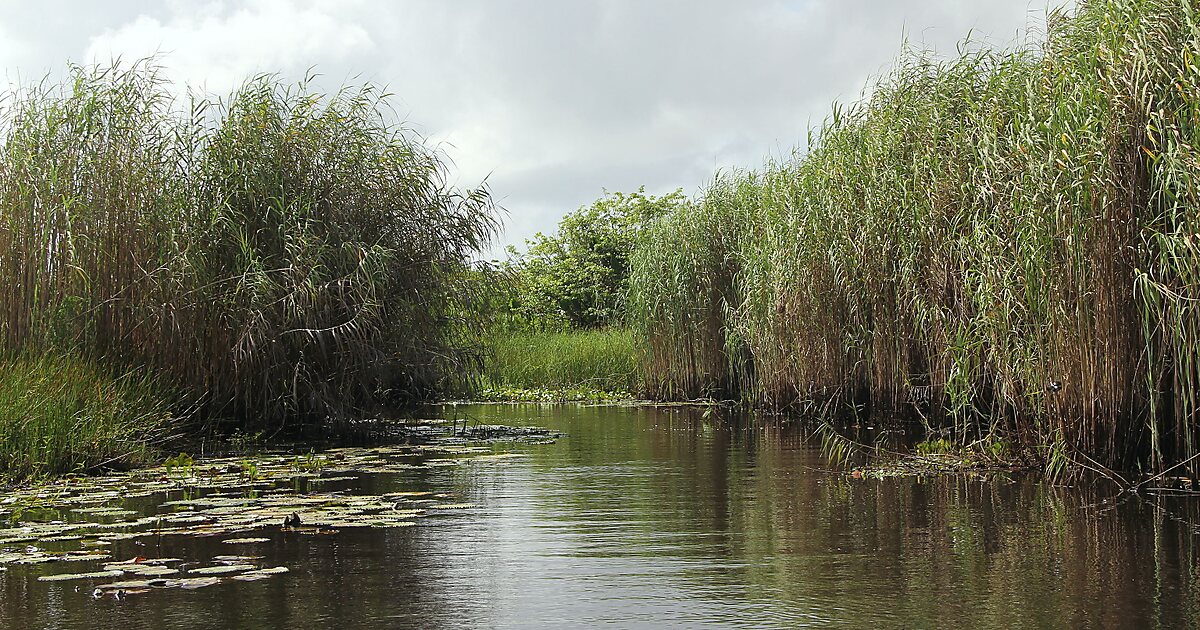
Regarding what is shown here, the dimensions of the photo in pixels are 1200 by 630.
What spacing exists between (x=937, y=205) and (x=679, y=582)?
6247mm

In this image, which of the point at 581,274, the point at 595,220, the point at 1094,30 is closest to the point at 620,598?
the point at 1094,30

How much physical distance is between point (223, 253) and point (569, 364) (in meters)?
11.5

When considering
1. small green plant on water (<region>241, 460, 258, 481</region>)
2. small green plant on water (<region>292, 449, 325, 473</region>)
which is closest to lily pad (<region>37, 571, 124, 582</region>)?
small green plant on water (<region>241, 460, 258, 481</region>)

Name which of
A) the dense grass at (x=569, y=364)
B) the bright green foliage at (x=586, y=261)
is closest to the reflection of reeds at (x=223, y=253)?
the dense grass at (x=569, y=364)

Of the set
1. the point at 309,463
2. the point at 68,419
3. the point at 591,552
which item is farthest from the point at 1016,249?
the point at 68,419

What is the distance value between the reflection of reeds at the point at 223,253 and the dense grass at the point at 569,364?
9429 mm

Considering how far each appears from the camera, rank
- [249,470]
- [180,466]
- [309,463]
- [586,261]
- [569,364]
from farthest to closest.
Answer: [586,261] < [569,364] < [309,463] < [180,466] < [249,470]

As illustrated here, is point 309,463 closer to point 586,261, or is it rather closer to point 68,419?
point 68,419

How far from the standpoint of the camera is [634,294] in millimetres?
18625

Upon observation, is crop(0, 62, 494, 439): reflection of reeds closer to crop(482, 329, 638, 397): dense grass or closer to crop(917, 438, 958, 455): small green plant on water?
crop(917, 438, 958, 455): small green plant on water

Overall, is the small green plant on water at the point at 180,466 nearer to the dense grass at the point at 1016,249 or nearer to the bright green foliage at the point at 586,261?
the dense grass at the point at 1016,249

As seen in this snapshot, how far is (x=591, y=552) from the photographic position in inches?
208

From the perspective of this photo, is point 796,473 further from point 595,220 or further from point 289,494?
point 595,220

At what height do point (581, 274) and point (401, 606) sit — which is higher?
point (581, 274)
